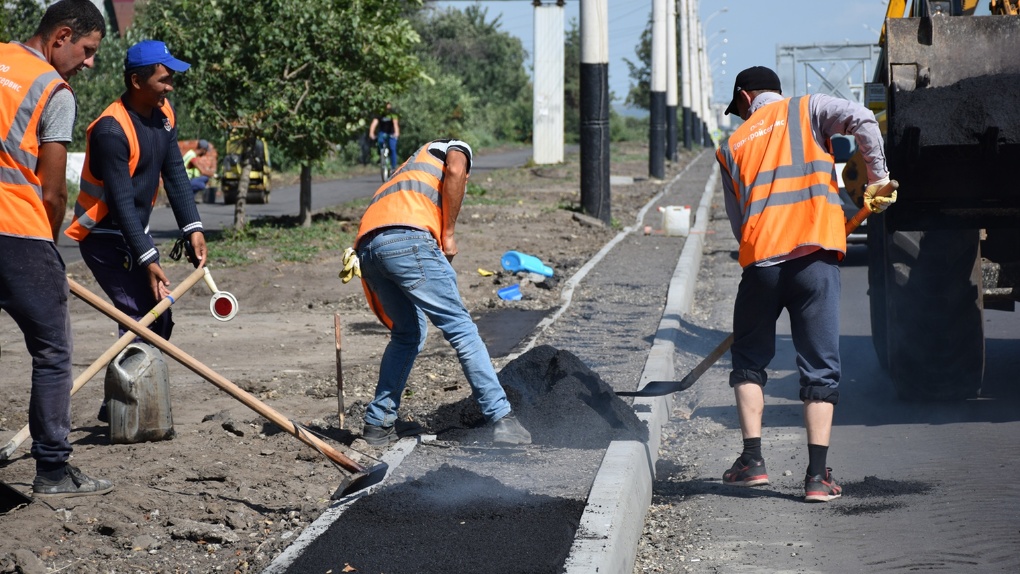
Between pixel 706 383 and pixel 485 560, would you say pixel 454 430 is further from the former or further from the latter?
pixel 706 383

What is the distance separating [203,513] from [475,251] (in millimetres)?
9555

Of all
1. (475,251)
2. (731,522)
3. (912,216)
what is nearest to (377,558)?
(731,522)

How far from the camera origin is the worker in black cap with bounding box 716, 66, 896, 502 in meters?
5.15

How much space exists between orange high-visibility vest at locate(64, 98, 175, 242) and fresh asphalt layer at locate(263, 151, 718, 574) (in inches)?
76.9

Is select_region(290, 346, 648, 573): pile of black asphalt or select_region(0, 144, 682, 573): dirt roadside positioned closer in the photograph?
select_region(290, 346, 648, 573): pile of black asphalt

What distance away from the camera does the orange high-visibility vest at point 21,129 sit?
4.61 metres

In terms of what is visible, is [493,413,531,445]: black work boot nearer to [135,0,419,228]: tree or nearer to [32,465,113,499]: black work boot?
[32,465,113,499]: black work boot

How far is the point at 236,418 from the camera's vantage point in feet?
21.4

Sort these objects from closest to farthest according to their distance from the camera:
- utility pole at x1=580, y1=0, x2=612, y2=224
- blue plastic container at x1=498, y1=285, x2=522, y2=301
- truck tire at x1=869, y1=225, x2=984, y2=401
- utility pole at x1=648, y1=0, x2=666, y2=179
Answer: truck tire at x1=869, y1=225, x2=984, y2=401 < blue plastic container at x1=498, y1=285, x2=522, y2=301 < utility pole at x1=580, y1=0, x2=612, y2=224 < utility pole at x1=648, y1=0, x2=666, y2=179

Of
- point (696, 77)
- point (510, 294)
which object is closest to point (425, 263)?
point (510, 294)

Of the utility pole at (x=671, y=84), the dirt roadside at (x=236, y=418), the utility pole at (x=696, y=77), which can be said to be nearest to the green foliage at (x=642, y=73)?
the utility pole at (x=696, y=77)

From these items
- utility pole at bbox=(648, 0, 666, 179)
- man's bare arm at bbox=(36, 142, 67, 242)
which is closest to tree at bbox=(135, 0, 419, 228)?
man's bare arm at bbox=(36, 142, 67, 242)

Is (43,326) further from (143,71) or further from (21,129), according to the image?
(143,71)

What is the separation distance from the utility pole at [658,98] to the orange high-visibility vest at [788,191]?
85.6ft
